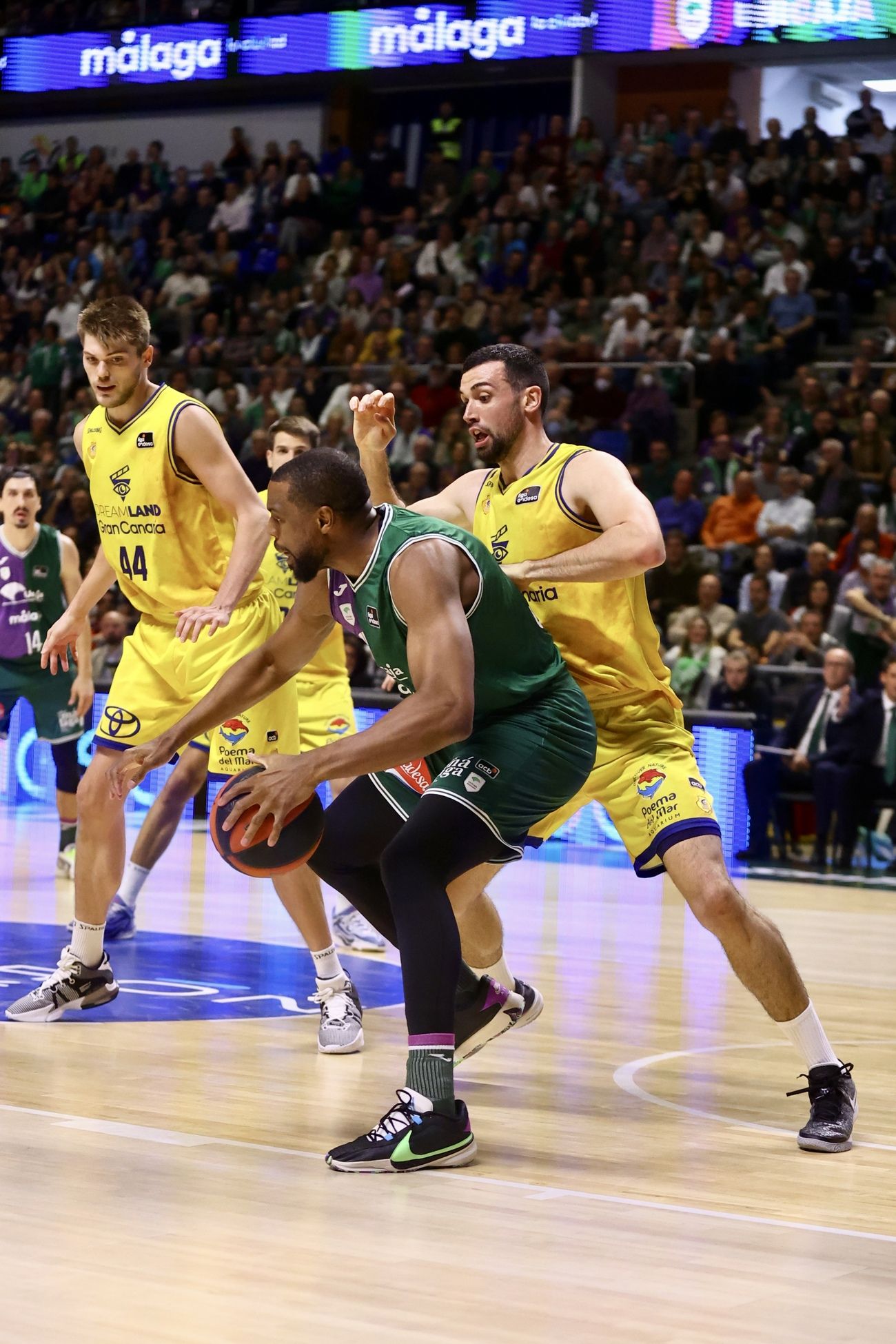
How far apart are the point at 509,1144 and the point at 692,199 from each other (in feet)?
45.0

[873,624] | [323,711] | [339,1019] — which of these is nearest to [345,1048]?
[339,1019]

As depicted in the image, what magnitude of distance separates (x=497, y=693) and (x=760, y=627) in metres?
8.31

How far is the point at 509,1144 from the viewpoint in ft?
13.1

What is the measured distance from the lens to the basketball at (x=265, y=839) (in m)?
3.81

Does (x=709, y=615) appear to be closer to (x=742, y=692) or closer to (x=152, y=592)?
(x=742, y=692)

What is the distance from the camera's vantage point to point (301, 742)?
7.05 meters

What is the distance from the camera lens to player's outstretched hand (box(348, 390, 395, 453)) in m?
4.54

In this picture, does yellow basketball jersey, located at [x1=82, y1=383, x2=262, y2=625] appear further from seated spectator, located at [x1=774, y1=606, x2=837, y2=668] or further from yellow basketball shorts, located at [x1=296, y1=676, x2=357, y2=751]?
seated spectator, located at [x1=774, y1=606, x2=837, y2=668]

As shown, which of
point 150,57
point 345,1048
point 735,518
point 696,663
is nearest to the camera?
point 345,1048

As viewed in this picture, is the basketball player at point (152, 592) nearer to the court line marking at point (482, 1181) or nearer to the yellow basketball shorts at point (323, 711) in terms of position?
the court line marking at point (482, 1181)

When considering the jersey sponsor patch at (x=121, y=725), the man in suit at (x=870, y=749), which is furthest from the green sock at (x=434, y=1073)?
the man in suit at (x=870, y=749)

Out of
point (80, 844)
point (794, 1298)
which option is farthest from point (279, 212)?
point (794, 1298)

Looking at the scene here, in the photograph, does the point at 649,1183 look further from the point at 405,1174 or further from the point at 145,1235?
the point at 145,1235

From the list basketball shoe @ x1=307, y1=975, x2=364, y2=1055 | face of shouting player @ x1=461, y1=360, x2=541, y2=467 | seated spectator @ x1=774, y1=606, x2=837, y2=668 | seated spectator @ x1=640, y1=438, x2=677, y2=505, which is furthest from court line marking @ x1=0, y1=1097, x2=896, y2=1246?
seated spectator @ x1=640, y1=438, x2=677, y2=505
